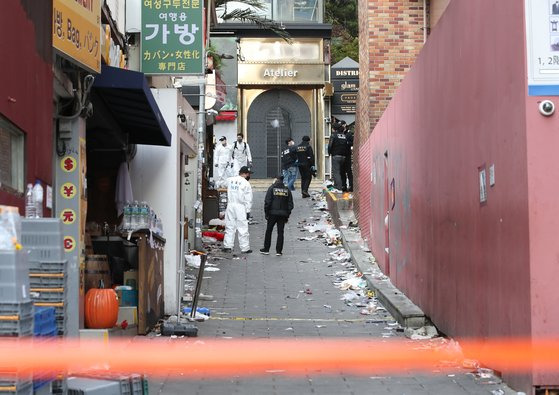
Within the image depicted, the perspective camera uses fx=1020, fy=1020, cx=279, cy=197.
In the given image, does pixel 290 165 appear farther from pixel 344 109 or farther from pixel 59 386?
pixel 59 386

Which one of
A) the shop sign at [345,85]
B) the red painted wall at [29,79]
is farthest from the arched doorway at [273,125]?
the red painted wall at [29,79]

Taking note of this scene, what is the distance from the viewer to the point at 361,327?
13992 mm

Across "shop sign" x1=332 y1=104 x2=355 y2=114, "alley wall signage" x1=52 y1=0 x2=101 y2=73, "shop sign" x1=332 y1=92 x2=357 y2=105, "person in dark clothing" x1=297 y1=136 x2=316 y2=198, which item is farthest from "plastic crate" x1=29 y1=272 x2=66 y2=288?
"shop sign" x1=332 y1=104 x2=355 y2=114

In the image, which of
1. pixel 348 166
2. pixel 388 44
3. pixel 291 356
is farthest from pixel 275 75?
pixel 291 356

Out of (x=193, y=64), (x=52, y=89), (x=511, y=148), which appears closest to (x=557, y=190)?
(x=511, y=148)

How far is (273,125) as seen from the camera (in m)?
39.7

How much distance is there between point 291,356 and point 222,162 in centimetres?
1890

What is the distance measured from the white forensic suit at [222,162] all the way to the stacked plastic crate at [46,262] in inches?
902

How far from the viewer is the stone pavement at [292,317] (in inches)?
383

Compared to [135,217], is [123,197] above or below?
above

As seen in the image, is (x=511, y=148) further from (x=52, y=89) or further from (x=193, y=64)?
(x=193, y=64)

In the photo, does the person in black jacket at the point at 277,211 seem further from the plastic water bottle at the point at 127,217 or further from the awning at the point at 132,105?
the plastic water bottle at the point at 127,217

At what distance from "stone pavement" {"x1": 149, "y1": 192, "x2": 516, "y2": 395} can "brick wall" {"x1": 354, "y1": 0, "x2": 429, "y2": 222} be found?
3.70 meters

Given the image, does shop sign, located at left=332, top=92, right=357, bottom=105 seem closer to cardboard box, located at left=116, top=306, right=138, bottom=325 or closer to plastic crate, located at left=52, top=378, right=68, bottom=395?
cardboard box, located at left=116, top=306, right=138, bottom=325
